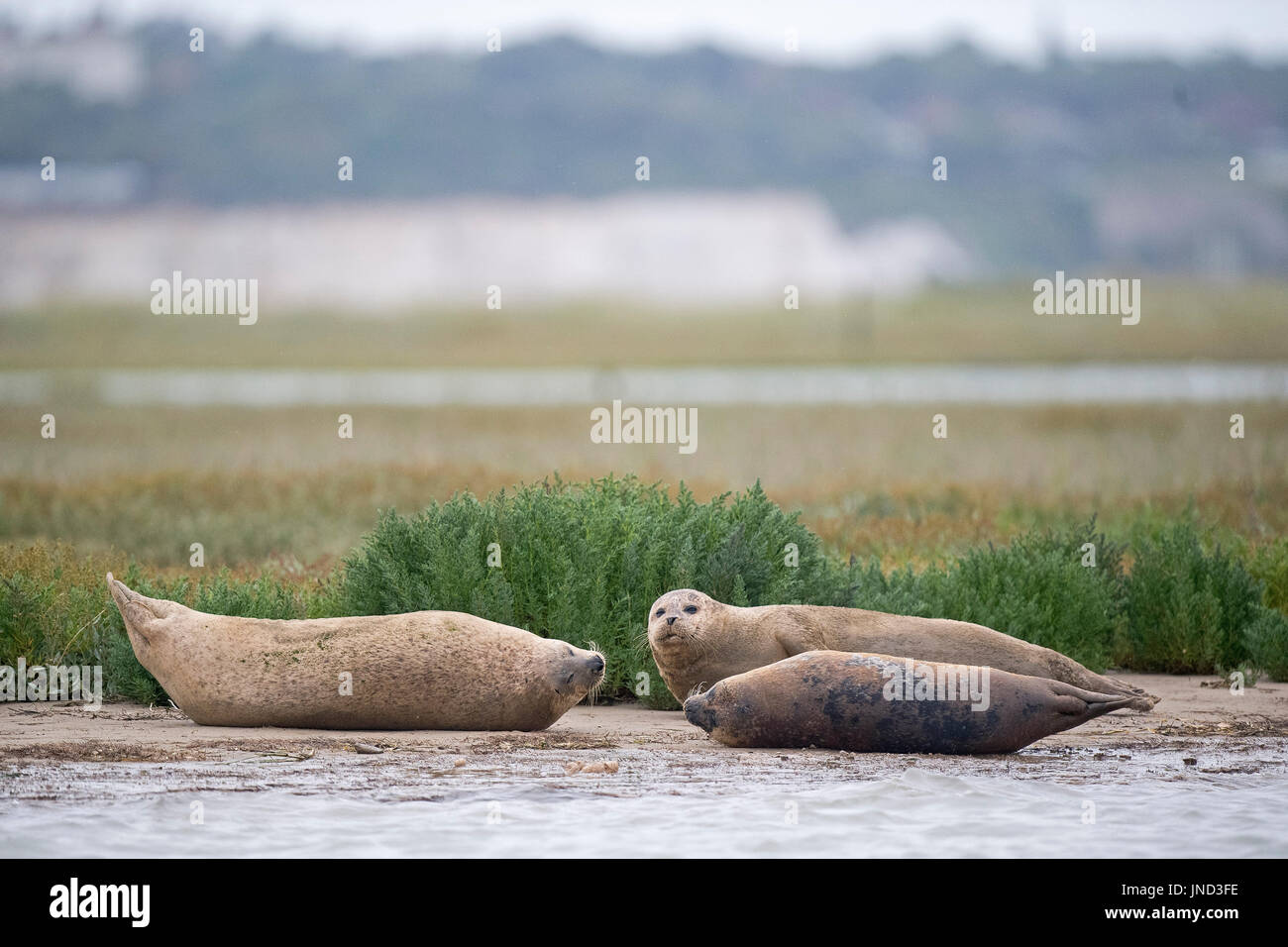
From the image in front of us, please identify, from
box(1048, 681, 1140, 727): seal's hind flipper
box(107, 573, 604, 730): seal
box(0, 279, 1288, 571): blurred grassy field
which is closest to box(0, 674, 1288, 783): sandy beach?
box(107, 573, 604, 730): seal

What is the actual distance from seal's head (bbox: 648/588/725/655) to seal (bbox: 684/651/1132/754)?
0.59 m

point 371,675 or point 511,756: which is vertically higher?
point 371,675

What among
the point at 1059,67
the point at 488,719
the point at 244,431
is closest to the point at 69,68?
the point at 1059,67

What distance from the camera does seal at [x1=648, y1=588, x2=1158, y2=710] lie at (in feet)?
34.2

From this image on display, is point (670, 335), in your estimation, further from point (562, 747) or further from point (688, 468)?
point (562, 747)

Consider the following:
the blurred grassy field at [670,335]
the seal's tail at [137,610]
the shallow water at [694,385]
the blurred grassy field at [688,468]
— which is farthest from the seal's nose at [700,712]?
the blurred grassy field at [670,335]

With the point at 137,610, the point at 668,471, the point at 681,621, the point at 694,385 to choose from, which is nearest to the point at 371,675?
the point at 137,610

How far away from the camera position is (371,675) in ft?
33.2

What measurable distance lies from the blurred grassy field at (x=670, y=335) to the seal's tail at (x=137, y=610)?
6160cm

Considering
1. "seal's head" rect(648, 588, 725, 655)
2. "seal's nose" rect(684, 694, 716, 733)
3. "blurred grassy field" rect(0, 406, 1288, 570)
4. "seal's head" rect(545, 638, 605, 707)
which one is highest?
"blurred grassy field" rect(0, 406, 1288, 570)

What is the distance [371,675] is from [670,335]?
260ft

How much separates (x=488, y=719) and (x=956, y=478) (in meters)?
17.4

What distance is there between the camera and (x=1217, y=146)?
496ft

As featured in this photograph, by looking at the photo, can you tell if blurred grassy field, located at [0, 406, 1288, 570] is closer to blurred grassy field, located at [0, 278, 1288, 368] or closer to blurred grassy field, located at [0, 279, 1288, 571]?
blurred grassy field, located at [0, 279, 1288, 571]
